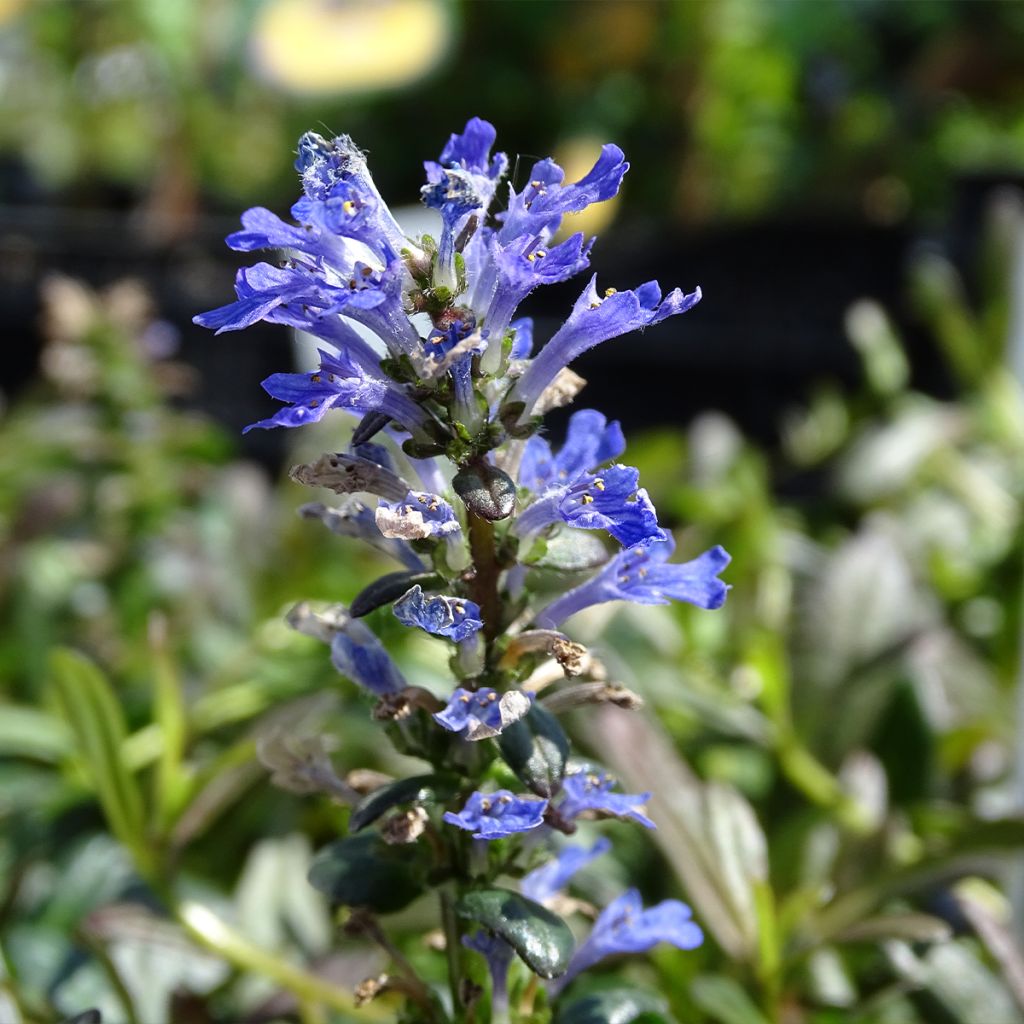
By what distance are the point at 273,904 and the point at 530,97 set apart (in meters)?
2.02

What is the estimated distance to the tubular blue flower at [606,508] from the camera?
465 millimetres

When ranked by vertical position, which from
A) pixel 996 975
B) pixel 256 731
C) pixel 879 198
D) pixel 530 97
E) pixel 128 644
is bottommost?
pixel 996 975

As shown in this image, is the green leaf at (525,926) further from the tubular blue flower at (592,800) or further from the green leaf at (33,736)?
the green leaf at (33,736)

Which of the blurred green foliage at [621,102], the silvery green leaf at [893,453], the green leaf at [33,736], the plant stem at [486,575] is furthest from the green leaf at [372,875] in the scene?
the blurred green foliage at [621,102]

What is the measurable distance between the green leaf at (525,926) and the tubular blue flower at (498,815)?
3 centimetres

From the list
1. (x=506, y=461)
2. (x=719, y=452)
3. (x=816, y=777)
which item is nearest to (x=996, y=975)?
(x=816, y=777)

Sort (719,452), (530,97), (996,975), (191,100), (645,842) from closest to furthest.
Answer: (996,975) → (645,842) → (719,452) → (191,100) → (530,97)

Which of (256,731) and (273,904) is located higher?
(256,731)

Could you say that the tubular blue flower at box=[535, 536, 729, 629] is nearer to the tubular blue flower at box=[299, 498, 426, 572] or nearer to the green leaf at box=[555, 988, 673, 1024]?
the tubular blue flower at box=[299, 498, 426, 572]

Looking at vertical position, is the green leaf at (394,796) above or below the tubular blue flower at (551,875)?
above

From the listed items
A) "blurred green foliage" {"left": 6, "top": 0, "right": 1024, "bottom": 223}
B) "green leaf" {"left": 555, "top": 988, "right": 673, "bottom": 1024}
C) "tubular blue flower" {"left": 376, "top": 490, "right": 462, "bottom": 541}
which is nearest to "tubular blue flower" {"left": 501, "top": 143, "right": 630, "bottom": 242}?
"tubular blue flower" {"left": 376, "top": 490, "right": 462, "bottom": 541}

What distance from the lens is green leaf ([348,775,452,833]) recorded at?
1.62ft

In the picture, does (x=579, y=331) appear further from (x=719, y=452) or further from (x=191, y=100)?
(x=191, y=100)

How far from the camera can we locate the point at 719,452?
137 cm
